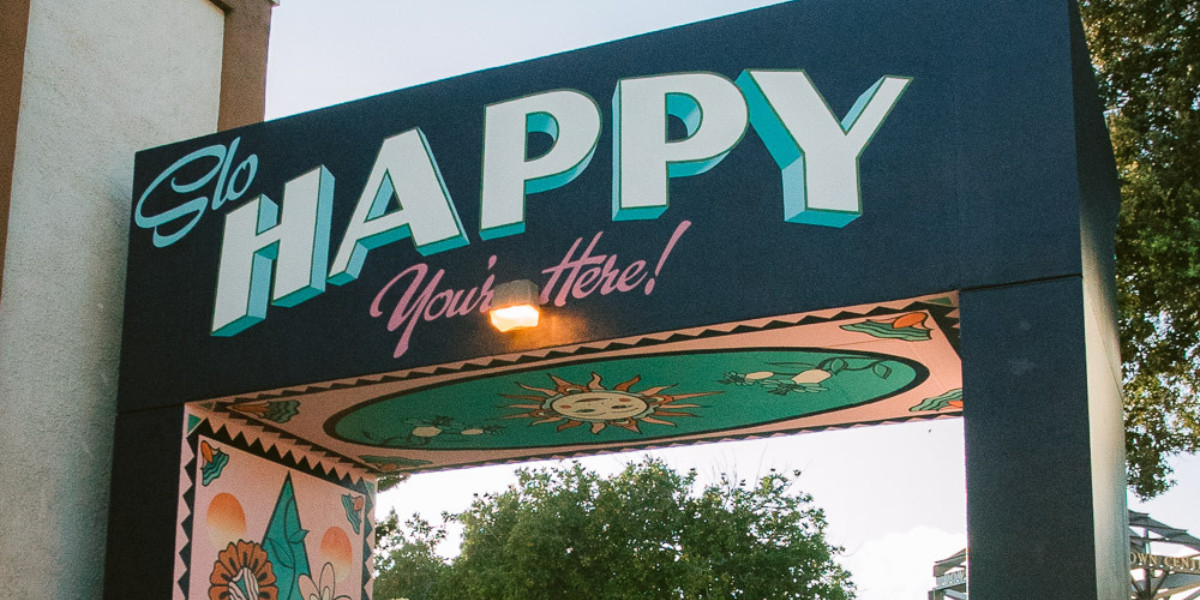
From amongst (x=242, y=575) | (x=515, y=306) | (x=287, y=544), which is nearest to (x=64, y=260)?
(x=242, y=575)

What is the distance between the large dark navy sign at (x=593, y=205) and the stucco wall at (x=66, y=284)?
0.35 meters

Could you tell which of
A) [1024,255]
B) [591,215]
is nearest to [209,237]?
[591,215]

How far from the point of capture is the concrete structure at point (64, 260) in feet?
24.6

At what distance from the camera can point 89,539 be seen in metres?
7.83

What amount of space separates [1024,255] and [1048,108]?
713 mm

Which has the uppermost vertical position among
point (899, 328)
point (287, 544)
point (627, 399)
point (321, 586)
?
point (899, 328)

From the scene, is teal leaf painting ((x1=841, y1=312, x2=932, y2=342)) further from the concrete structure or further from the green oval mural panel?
the concrete structure

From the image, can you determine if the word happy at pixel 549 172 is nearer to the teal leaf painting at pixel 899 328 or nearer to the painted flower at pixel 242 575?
the teal leaf painting at pixel 899 328

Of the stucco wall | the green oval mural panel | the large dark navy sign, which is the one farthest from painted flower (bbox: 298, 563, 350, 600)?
the large dark navy sign

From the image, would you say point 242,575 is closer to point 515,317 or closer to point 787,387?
point 515,317

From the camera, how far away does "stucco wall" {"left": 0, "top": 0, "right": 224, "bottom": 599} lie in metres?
7.51

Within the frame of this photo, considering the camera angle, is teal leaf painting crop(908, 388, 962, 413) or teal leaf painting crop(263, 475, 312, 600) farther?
teal leaf painting crop(263, 475, 312, 600)

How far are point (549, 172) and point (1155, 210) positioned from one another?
370 inches

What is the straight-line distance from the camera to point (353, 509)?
10.0m
